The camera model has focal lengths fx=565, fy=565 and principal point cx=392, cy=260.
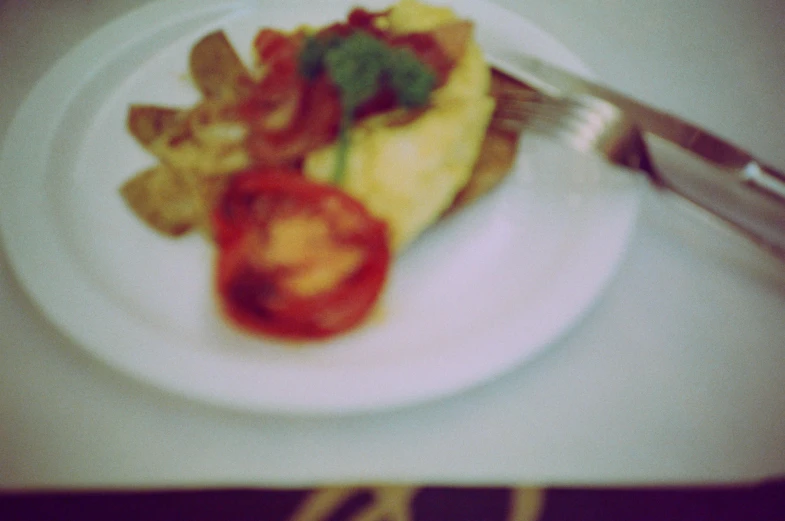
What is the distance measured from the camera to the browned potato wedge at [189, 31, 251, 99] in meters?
1.51

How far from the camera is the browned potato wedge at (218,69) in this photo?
1.51m

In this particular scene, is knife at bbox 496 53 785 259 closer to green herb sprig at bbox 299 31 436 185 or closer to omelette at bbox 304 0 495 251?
omelette at bbox 304 0 495 251

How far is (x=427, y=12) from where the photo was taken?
1535mm

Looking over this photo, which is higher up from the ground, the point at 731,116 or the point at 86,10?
the point at 86,10

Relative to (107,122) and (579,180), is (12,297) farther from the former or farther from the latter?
(579,180)

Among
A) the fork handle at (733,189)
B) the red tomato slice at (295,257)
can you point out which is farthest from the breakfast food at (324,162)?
the fork handle at (733,189)

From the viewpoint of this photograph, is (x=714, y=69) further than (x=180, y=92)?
Yes

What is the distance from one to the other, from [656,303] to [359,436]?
695 millimetres

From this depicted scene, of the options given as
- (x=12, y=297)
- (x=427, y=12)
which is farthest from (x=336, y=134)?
(x=12, y=297)

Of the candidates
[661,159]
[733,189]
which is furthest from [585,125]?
[733,189]

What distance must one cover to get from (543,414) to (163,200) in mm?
943

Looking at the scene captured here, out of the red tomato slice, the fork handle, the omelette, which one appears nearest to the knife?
the fork handle

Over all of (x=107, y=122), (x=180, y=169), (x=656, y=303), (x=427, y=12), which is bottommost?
(x=656, y=303)

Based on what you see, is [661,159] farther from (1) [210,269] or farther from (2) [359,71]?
(1) [210,269]
